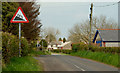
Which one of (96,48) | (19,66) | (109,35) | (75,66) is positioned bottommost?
(75,66)

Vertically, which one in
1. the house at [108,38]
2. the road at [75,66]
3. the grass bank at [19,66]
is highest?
the house at [108,38]

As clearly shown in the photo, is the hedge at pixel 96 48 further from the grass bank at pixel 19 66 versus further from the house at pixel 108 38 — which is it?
the grass bank at pixel 19 66

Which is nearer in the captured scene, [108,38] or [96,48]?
[96,48]

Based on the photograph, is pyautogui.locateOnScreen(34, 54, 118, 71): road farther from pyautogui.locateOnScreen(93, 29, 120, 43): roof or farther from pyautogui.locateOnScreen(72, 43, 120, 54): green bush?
pyautogui.locateOnScreen(93, 29, 120, 43): roof

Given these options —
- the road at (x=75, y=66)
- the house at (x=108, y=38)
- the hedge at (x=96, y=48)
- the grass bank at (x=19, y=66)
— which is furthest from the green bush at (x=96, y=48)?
the grass bank at (x=19, y=66)

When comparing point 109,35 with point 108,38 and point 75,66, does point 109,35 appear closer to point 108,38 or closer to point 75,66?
point 108,38

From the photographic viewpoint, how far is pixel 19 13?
11938mm

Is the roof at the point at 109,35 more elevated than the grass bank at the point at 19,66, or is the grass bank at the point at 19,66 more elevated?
the roof at the point at 109,35

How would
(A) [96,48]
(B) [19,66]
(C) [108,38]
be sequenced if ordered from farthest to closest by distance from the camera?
(C) [108,38], (A) [96,48], (B) [19,66]

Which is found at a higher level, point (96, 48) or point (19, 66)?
point (96, 48)

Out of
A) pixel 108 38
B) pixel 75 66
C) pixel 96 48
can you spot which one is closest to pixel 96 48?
pixel 96 48

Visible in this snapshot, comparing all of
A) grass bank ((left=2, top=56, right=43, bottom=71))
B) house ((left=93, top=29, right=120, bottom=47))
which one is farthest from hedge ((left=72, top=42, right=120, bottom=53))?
grass bank ((left=2, top=56, right=43, bottom=71))

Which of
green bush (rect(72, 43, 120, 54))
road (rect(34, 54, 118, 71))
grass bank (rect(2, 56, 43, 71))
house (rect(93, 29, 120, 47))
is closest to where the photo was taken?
grass bank (rect(2, 56, 43, 71))

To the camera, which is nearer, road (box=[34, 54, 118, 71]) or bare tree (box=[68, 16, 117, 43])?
road (box=[34, 54, 118, 71])
